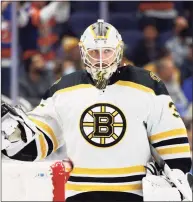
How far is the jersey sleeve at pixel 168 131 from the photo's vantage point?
3.19 meters

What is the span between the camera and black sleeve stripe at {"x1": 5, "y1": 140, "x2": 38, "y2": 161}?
3291 millimetres

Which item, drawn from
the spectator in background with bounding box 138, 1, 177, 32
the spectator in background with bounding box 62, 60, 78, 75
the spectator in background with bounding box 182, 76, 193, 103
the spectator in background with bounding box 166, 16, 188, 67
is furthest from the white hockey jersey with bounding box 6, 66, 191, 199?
the spectator in background with bounding box 166, 16, 188, 67

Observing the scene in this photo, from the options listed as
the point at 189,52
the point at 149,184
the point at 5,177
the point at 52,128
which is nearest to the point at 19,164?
the point at 5,177

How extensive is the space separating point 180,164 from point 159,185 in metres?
0.16

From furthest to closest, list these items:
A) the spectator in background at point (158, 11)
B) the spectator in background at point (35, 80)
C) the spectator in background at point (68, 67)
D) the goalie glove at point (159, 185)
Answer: the spectator in background at point (158, 11) < the spectator in background at point (68, 67) < the spectator in background at point (35, 80) < the goalie glove at point (159, 185)

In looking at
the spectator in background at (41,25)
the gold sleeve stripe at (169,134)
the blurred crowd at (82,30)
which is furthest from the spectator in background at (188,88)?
the gold sleeve stripe at (169,134)

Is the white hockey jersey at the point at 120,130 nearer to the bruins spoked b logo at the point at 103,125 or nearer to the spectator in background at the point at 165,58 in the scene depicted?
the bruins spoked b logo at the point at 103,125

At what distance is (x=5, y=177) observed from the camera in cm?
374

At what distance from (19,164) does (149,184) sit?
804 millimetres

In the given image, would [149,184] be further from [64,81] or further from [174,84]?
[174,84]

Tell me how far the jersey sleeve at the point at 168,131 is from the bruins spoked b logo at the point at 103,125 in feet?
0.39

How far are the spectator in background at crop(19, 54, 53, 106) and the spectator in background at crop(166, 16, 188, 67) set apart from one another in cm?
116

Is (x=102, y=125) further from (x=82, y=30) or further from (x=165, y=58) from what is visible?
(x=82, y=30)

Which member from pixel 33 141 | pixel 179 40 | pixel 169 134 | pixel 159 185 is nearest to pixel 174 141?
pixel 169 134
